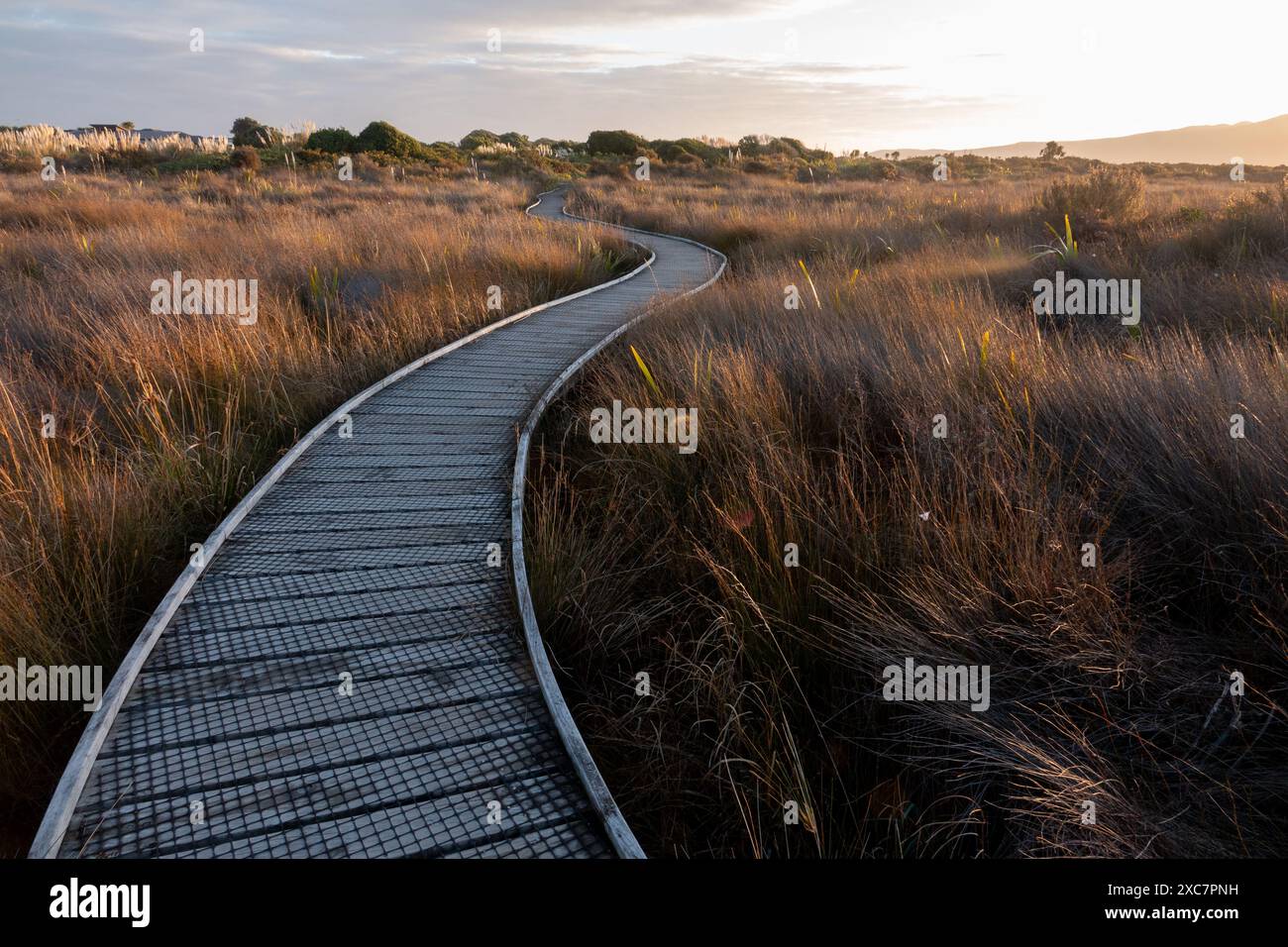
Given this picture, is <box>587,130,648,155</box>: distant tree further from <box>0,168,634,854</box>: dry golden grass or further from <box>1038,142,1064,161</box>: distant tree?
<box>0,168,634,854</box>: dry golden grass

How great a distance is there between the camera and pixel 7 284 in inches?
337

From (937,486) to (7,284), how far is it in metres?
9.84

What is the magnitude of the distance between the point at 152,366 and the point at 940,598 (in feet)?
18.4

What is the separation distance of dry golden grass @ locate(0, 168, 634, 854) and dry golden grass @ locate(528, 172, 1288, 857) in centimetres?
197

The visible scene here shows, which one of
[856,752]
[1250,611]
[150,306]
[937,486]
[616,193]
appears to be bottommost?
[856,752]

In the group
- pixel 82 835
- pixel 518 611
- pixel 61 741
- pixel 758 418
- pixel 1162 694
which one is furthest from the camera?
pixel 758 418

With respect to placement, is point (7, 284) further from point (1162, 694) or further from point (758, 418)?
→ point (1162, 694)

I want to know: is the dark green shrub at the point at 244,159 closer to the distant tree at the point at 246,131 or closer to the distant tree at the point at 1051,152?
the distant tree at the point at 246,131

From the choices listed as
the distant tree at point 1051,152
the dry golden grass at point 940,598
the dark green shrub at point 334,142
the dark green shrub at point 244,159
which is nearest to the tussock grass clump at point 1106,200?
the dry golden grass at point 940,598

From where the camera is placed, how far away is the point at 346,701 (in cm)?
301

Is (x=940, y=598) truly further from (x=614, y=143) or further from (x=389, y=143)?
(x=614, y=143)

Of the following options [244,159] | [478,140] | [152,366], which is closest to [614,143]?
[478,140]

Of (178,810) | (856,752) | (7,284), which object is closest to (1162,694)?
(856,752)

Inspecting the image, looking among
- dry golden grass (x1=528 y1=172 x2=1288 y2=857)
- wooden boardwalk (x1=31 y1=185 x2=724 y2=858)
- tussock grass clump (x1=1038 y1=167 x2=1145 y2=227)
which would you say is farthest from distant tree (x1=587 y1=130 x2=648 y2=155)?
wooden boardwalk (x1=31 y1=185 x2=724 y2=858)
